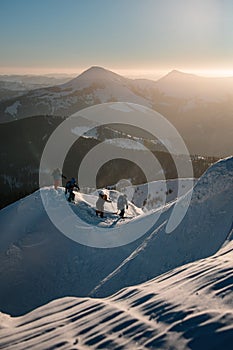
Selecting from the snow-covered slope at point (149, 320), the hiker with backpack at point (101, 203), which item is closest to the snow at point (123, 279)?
the snow-covered slope at point (149, 320)

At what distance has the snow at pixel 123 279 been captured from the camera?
7496mm

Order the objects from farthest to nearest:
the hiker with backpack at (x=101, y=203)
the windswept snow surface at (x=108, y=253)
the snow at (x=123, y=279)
Answer: the hiker with backpack at (x=101, y=203) < the windswept snow surface at (x=108, y=253) < the snow at (x=123, y=279)

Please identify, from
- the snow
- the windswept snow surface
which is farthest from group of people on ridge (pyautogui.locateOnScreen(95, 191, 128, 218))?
the windswept snow surface

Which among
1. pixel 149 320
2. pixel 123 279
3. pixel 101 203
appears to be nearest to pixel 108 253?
pixel 123 279

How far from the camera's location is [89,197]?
28328mm

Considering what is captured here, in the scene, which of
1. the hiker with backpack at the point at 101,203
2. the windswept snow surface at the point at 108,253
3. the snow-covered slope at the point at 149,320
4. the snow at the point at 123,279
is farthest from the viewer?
the hiker with backpack at the point at 101,203

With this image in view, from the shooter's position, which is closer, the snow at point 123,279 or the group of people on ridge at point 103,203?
the snow at point 123,279

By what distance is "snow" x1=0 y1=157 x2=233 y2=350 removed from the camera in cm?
750

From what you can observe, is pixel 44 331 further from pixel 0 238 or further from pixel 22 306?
pixel 0 238

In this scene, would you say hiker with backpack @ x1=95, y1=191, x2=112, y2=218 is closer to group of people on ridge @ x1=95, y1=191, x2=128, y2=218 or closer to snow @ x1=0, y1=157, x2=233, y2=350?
group of people on ridge @ x1=95, y1=191, x2=128, y2=218

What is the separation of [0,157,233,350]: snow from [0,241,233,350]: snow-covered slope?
26mm

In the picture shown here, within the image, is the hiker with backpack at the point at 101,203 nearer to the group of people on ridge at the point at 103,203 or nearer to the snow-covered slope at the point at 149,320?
the group of people on ridge at the point at 103,203

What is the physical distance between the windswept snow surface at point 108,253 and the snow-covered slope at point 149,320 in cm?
405

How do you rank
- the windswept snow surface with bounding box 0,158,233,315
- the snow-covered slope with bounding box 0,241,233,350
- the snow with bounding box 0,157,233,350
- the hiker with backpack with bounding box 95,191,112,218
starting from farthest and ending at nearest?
the hiker with backpack with bounding box 95,191,112,218
the windswept snow surface with bounding box 0,158,233,315
the snow with bounding box 0,157,233,350
the snow-covered slope with bounding box 0,241,233,350
